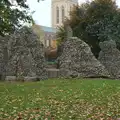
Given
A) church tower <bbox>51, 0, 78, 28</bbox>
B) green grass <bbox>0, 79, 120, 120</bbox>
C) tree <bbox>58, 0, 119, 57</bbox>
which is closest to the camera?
green grass <bbox>0, 79, 120, 120</bbox>

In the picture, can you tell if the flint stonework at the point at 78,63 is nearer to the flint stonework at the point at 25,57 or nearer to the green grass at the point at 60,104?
the flint stonework at the point at 25,57

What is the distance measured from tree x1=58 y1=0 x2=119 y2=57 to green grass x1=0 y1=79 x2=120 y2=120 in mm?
27689

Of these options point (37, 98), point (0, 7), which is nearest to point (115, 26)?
point (0, 7)

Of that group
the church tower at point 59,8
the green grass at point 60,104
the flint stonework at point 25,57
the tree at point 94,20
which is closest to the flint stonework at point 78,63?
the flint stonework at point 25,57

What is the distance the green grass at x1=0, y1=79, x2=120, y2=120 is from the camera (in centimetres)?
981

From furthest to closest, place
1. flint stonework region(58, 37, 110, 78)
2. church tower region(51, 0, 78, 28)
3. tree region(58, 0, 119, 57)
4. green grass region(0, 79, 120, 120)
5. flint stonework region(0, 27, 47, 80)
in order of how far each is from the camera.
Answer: church tower region(51, 0, 78, 28) < tree region(58, 0, 119, 57) < flint stonework region(58, 37, 110, 78) < flint stonework region(0, 27, 47, 80) < green grass region(0, 79, 120, 120)

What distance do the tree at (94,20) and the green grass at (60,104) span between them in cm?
2769

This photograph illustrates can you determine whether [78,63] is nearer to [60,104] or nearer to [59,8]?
[60,104]

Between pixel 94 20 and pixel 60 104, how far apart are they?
33380 millimetres

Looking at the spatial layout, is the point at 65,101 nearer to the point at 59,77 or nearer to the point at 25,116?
the point at 25,116

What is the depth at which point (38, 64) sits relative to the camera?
22.8 meters

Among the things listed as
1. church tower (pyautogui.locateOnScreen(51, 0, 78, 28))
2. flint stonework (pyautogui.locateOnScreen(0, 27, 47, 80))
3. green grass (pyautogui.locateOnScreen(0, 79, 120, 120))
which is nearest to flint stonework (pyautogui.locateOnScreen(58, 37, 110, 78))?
flint stonework (pyautogui.locateOnScreen(0, 27, 47, 80))

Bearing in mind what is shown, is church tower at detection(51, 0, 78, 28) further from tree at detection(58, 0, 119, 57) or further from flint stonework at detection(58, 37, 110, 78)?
flint stonework at detection(58, 37, 110, 78)

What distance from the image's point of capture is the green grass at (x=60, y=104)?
9812mm
